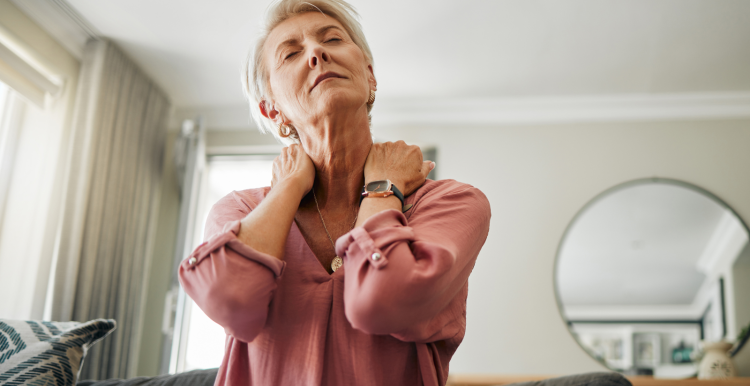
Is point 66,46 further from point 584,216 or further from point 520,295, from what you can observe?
point 584,216

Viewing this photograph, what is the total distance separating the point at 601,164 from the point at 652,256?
2.11 feet

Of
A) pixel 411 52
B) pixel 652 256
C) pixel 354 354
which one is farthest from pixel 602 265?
pixel 354 354

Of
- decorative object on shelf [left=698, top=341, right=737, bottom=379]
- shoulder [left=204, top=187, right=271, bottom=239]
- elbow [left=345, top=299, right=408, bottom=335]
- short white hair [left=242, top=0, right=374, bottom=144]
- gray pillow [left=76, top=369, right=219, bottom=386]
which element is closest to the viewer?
elbow [left=345, top=299, right=408, bottom=335]

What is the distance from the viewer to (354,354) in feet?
2.61

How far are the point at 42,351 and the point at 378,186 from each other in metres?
0.95

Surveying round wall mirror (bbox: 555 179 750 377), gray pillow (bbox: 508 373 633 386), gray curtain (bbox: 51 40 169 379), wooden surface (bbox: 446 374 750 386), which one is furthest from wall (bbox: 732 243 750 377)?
gray curtain (bbox: 51 40 169 379)

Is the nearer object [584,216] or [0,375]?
[0,375]

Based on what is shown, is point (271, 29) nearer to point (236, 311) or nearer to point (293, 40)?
point (293, 40)

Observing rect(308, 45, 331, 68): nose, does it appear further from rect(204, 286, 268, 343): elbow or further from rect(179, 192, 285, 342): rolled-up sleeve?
rect(204, 286, 268, 343): elbow

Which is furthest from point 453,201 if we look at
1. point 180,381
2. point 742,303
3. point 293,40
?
point 742,303

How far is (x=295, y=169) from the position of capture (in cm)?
103

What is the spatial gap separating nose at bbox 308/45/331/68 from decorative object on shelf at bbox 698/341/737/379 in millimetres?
2979

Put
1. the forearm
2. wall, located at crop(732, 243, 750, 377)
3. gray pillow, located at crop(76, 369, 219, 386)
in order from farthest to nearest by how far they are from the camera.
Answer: wall, located at crop(732, 243, 750, 377) → gray pillow, located at crop(76, 369, 219, 386) → the forearm

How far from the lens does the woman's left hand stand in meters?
0.94
